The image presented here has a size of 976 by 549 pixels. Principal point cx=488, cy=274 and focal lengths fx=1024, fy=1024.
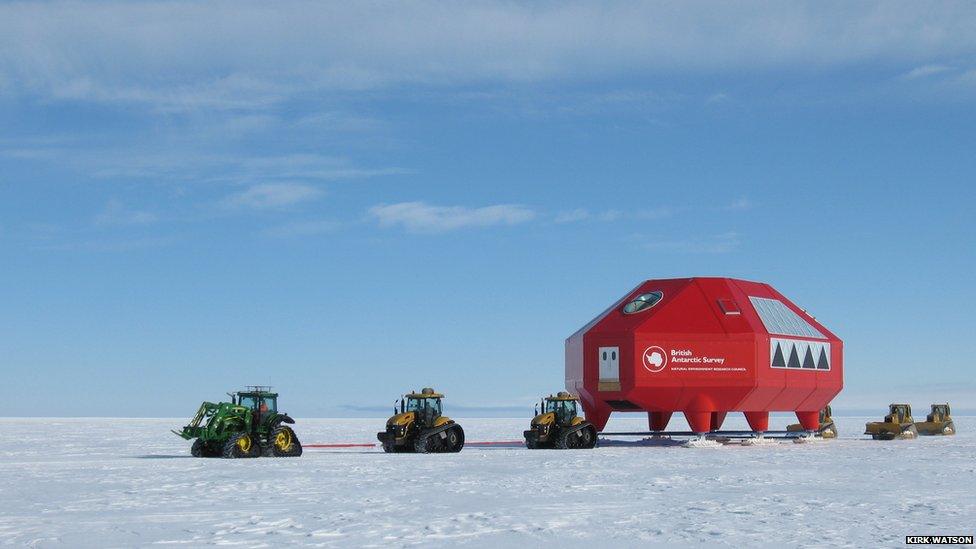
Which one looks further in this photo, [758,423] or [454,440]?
[758,423]

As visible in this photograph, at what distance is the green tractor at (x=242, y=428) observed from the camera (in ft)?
102

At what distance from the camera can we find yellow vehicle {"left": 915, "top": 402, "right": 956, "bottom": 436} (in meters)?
55.6

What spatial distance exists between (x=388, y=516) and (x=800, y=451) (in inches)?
949

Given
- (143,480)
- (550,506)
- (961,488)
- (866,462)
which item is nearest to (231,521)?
(550,506)

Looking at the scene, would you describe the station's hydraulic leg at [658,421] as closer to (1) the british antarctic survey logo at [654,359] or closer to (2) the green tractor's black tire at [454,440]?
(1) the british antarctic survey logo at [654,359]

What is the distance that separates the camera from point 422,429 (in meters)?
35.0

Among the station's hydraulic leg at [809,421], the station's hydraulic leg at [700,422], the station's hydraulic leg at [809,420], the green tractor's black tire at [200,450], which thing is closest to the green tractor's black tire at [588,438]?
the station's hydraulic leg at [700,422]

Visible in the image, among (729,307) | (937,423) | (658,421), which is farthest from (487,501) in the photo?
(937,423)

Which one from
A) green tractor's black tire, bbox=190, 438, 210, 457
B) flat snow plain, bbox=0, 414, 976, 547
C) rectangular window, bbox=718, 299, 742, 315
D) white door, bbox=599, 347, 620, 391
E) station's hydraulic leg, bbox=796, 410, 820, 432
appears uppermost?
rectangular window, bbox=718, 299, 742, 315

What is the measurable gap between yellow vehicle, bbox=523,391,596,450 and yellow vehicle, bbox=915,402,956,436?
84.8 feet

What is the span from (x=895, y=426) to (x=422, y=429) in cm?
2625

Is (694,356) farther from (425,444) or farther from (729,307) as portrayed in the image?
(425,444)

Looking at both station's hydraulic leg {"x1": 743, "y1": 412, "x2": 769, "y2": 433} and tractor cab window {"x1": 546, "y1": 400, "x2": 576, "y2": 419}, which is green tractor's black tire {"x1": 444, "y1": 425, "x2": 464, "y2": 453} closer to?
tractor cab window {"x1": 546, "y1": 400, "x2": 576, "y2": 419}

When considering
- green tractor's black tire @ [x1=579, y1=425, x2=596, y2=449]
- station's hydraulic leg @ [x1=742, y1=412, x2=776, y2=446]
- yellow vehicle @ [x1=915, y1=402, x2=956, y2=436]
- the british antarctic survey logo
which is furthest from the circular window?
yellow vehicle @ [x1=915, y1=402, x2=956, y2=436]
